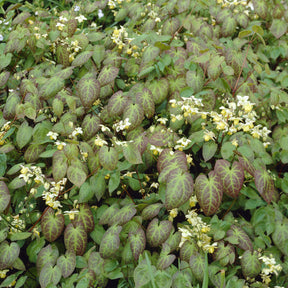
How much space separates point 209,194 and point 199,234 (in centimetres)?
23

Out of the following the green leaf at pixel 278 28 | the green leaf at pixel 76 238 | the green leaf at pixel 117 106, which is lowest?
the green leaf at pixel 76 238

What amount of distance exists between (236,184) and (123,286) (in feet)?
2.74

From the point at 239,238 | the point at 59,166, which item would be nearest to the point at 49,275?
the point at 59,166

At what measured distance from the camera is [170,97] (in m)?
2.64

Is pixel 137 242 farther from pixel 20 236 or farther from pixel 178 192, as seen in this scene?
pixel 20 236

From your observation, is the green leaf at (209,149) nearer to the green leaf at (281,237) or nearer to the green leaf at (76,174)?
the green leaf at (281,237)

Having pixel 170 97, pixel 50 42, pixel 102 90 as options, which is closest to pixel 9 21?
pixel 50 42

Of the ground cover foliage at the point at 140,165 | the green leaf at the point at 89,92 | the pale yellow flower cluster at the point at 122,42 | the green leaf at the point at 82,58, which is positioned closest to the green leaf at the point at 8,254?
the ground cover foliage at the point at 140,165

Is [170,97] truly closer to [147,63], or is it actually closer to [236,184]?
[147,63]

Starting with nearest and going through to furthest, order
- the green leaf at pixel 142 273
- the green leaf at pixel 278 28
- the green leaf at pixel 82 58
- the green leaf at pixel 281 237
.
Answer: the green leaf at pixel 142 273 → the green leaf at pixel 281 237 → the green leaf at pixel 82 58 → the green leaf at pixel 278 28

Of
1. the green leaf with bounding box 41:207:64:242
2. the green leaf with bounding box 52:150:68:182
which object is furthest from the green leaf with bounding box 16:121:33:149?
the green leaf with bounding box 41:207:64:242

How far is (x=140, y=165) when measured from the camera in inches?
95.0

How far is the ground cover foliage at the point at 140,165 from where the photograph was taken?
6.49 ft

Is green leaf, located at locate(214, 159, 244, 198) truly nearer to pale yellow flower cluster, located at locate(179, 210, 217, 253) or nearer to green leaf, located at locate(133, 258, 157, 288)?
pale yellow flower cluster, located at locate(179, 210, 217, 253)
